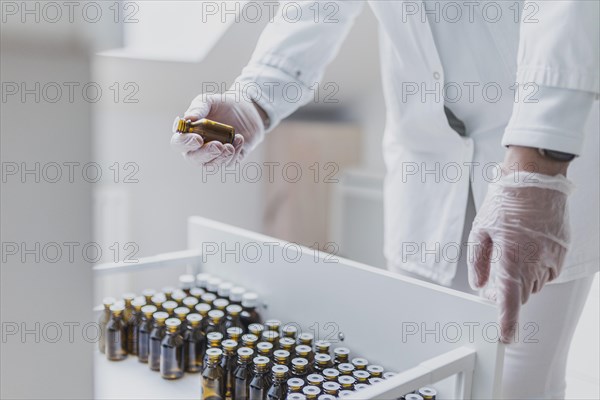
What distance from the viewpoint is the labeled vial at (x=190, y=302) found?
3.84ft

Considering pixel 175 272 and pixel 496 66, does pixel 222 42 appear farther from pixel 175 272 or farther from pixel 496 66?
pixel 496 66

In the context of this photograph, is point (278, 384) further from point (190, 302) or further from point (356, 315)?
point (190, 302)

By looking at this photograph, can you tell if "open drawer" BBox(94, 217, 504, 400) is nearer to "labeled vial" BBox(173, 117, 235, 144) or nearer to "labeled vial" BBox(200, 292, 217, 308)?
"labeled vial" BBox(200, 292, 217, 308)

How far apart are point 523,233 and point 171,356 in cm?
62

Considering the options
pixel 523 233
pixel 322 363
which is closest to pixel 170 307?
pixel 322 363

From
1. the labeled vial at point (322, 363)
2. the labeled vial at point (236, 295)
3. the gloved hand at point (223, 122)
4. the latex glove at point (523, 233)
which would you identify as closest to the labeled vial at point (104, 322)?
the labeled vial at point (236, 295)

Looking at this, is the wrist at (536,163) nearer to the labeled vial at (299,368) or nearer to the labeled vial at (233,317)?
the labeled vial at (299,368)

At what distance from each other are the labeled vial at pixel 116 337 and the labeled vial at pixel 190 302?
121 mm

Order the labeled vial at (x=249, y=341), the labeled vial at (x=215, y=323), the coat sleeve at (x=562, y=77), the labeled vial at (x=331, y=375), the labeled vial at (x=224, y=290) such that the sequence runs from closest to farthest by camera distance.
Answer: the coat sleeve at (x=562, y=77) → the labeled vial at (x=331, y=375) → the labeled vial at (x=249, y=341) → the labeled vial at (x=215, y=323) → the labeled vial at (x=224, y=290)

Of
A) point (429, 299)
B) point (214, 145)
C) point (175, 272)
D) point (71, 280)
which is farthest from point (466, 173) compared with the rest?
point (175, 272)

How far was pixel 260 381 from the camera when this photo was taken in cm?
91

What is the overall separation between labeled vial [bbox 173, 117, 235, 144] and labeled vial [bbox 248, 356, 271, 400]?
1.25 ft

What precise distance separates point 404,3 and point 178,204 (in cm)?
173

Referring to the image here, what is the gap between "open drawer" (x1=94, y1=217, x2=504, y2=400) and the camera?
2.81 ft
